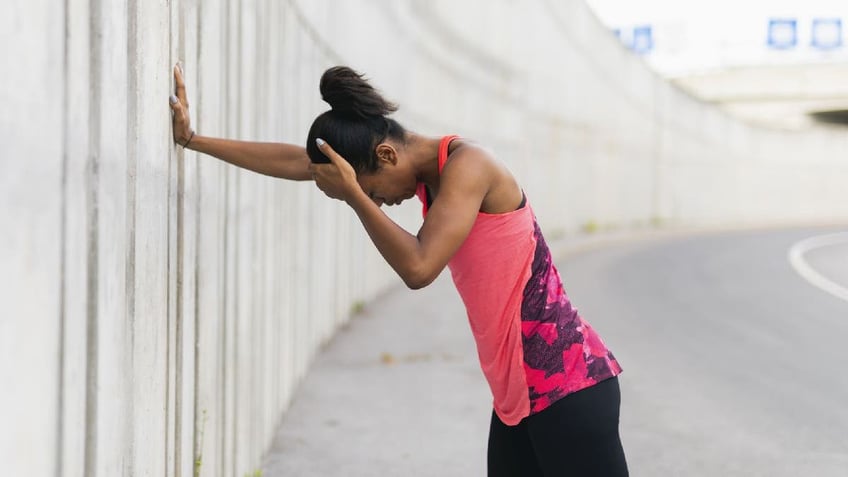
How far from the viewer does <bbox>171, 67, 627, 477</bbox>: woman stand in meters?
2.74

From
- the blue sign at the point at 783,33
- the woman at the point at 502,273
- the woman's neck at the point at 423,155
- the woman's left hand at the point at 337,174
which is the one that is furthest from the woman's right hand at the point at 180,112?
the blue sign at the point at 783,33

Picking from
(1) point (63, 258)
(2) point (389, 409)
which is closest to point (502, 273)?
(1) point (63, 258)

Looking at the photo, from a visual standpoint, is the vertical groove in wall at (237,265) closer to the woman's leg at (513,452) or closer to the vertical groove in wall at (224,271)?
the vertical groove in wall at (224,271)

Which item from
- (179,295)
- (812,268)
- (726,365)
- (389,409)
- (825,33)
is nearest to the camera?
(179,295)

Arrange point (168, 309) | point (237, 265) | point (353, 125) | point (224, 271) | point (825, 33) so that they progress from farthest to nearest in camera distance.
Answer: point (825, 33) → point (237, 265) → point (224, 271) → point (168, 309) → point (353, 125)

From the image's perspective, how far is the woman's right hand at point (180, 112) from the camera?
3088 mm

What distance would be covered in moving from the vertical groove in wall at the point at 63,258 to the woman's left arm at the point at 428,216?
74 cm

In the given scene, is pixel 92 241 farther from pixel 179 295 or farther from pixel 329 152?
pixel 179 295

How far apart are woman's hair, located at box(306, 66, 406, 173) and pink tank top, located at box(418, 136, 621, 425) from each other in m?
0.18

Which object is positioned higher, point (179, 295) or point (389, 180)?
point (389, 180)

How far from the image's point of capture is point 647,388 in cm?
705

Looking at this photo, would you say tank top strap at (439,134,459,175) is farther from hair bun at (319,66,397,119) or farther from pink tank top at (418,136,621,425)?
hair bun at (319,66,397,119)

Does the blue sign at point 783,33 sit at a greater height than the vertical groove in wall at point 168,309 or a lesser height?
greater

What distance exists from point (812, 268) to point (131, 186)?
48.8ft
